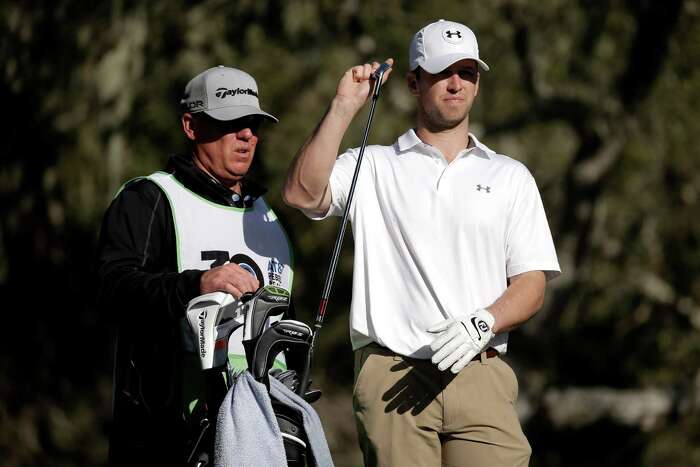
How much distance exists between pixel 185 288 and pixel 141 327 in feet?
0.94

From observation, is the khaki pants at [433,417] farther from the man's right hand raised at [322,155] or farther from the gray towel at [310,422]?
the man's right hand raised at [322,155]

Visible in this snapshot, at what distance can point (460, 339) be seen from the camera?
3.67 meters

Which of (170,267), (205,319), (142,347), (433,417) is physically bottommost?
(433,417)

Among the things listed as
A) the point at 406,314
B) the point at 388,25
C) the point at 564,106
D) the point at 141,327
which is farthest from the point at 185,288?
the point at 564,106

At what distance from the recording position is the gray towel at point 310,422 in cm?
360

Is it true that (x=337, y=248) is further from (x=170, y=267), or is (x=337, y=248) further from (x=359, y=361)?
(x=170, y=267)

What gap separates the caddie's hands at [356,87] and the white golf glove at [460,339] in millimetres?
716

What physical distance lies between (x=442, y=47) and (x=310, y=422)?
1245 millimetres

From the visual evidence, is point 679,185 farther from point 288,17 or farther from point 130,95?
point 130,95

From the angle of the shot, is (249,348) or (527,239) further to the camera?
(527,239)

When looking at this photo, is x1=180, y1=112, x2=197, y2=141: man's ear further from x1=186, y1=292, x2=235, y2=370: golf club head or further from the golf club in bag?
x1=186, y1=292, x2=235, y2=370: golf club head

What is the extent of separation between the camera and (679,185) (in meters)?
13.0

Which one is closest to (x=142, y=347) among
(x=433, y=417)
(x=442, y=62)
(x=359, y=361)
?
(x=359, y=361)

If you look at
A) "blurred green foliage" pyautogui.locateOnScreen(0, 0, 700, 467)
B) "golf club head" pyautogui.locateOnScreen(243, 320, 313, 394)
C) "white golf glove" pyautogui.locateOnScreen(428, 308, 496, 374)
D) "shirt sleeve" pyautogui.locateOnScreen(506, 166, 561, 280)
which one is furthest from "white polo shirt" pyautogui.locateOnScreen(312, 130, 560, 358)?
"blurred green foliage" pyautogui.locateOnScreen(0, 0, 700, 467)
